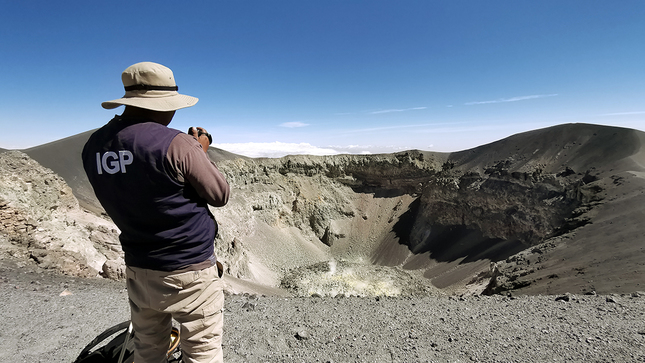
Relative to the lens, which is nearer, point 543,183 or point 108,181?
point 108,181

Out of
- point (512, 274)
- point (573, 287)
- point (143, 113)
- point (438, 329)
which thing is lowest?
point (512, 274)

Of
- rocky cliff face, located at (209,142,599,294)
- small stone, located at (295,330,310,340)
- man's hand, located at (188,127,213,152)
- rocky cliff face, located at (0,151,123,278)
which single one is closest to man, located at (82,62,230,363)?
man's hand, located at (188,127,213,152)

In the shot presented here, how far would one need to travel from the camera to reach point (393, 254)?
30.0 m

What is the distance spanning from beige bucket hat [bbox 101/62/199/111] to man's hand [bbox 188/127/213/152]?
39cm

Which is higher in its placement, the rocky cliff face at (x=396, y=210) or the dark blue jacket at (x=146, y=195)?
the dark blue jacket at (x=146, y=195)

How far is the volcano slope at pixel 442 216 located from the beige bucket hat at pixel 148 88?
40.7 ft

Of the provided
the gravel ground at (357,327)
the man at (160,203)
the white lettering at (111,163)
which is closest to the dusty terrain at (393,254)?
the gravel ground at (357,327)

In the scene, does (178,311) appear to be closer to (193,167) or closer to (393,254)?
(193,167)

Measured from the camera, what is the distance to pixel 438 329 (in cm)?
490

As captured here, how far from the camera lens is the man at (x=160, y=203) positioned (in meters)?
1.88

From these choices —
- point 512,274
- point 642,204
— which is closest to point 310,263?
point 512,274

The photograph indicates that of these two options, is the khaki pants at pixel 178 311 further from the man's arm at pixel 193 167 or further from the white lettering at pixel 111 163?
the white lettering at pixel 111 163

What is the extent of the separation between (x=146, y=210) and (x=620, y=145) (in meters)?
33.4

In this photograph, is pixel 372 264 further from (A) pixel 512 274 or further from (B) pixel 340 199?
(A) pixel 512 274
